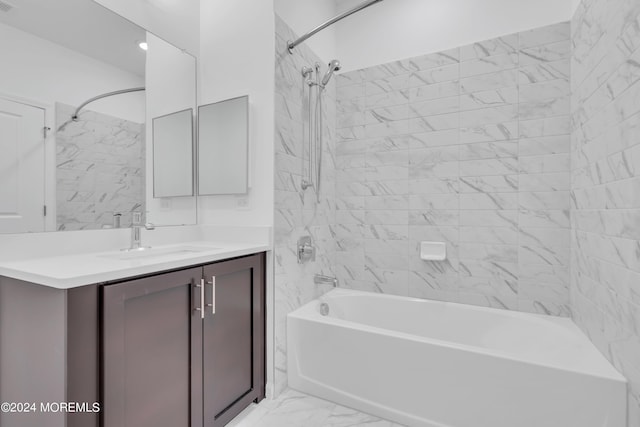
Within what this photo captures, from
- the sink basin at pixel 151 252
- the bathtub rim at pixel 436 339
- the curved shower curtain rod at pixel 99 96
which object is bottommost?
the bathtub rim at pixel 436 339

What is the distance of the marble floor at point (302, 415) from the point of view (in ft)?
5.25

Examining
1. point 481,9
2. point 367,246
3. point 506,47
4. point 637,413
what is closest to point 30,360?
point 367,246

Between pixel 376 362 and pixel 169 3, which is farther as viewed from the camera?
pixel 169 3

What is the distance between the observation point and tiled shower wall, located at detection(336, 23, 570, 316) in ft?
6.30

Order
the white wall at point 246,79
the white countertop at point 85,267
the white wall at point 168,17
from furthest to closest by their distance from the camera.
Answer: the white wall at point 246,79 → the white wall at point 168,17 → the white countertop at point 85,267

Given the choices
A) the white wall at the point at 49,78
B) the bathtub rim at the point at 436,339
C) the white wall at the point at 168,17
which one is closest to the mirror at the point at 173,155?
the white wall at the point at 49,78

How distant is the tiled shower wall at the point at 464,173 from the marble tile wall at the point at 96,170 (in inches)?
61.7

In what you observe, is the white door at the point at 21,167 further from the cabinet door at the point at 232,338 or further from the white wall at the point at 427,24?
the white wall at the point at 427,24

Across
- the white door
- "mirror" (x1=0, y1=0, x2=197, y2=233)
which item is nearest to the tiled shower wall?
"mirror" (x1=0, y1=0, x2=197, y2=233)

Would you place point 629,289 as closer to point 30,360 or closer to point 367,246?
point 367,246

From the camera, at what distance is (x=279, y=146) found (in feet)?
6.28

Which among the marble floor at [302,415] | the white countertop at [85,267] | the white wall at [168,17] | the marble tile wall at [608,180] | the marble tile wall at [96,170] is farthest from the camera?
the white wall at [168,17]

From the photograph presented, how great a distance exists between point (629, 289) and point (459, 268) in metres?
1.03

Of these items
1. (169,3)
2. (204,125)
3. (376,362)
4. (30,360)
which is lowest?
(376,362)
